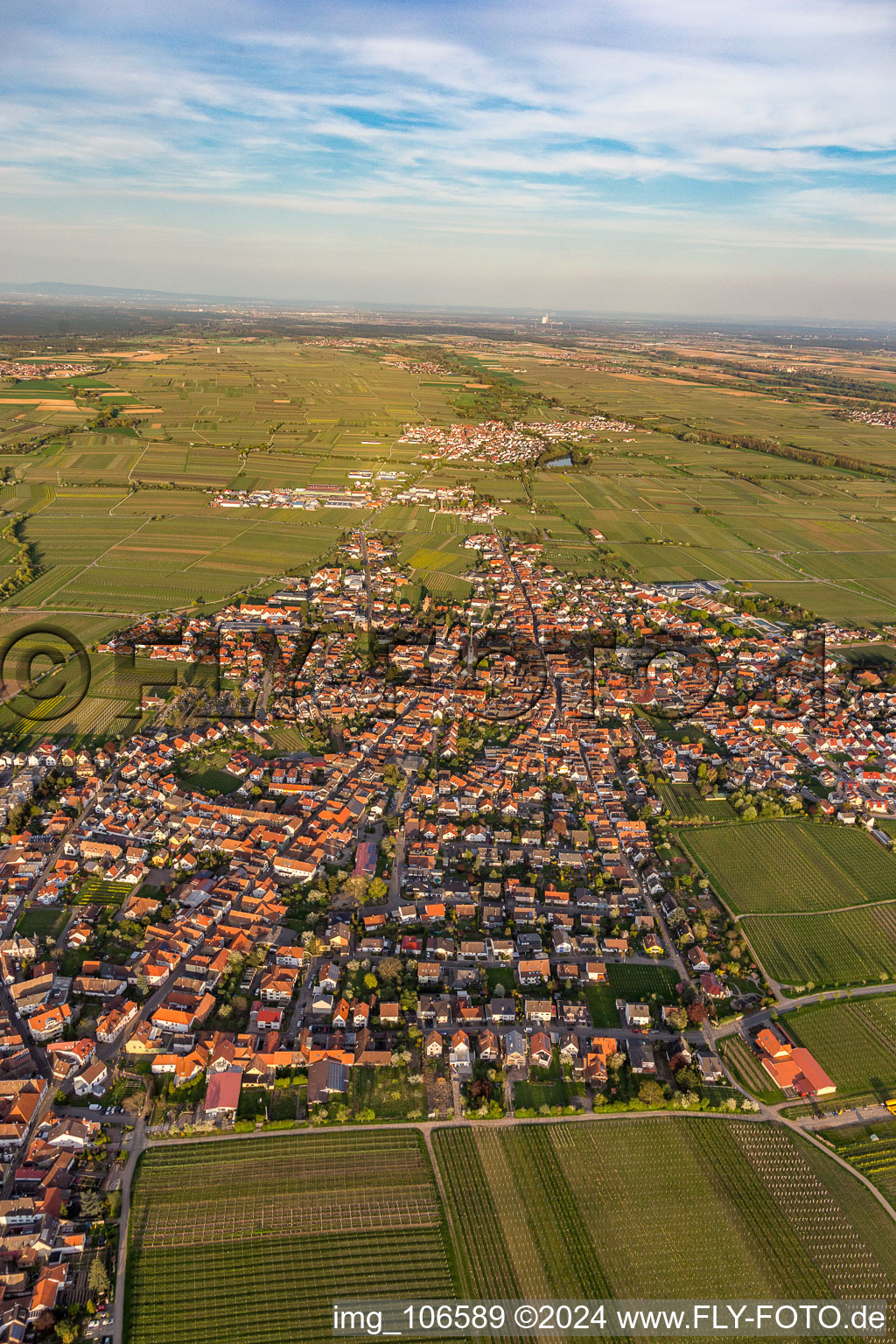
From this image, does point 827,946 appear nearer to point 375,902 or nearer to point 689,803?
point 689,803

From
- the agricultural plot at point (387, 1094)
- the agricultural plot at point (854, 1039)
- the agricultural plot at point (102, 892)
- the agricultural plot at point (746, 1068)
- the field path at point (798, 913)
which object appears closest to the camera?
the agricultural plot at point (387, 1094)

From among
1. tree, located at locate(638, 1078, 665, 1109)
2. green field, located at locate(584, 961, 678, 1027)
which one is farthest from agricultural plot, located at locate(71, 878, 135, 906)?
tree, located at locate(638, 1078, 665, 1109)

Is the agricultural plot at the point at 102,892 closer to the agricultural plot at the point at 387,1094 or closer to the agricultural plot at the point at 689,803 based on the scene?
the agricultural plot at the point at 387,1094

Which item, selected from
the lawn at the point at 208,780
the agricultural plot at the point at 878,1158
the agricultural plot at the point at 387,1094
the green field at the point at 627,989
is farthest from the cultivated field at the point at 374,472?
the agricultural plot at the point at 878,1158

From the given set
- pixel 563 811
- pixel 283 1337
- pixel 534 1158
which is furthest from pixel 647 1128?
pixel 563 811

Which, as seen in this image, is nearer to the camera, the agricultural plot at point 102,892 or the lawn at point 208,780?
the agricultural plot at point 102,892

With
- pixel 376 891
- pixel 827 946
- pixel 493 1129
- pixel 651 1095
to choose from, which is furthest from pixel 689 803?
pixel 493 1129
